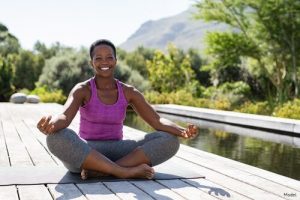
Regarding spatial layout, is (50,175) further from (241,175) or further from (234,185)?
(241,175)

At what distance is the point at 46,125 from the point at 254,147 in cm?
515

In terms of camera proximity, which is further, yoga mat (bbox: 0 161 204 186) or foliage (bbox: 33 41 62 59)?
foliage (bbox: 33 41 62 59)

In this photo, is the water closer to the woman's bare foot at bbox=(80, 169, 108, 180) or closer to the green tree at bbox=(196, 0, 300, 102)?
the woman's bare foot at bbox=(80, 169, 108, 180)

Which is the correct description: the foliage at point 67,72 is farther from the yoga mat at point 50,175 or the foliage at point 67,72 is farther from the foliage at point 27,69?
the yoga mat at point 50,175

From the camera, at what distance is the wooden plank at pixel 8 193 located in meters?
3.14

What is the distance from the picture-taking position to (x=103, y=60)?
3857 mm

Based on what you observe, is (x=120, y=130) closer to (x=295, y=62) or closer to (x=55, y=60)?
(x=295, y=62)

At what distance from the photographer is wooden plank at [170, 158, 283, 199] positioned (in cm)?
341

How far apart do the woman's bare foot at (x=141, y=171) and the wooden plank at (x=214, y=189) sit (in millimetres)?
274

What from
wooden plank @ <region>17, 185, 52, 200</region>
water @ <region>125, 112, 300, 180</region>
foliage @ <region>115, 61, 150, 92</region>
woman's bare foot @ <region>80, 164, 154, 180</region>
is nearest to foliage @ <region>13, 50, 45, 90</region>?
foliage @ <region>115, 61, 150, 92</region>

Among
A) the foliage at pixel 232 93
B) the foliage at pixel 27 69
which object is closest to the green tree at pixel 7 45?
the foliage at pixel 27 69

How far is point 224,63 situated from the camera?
19.5m

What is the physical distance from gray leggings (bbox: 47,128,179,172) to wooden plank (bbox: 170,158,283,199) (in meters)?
0.41

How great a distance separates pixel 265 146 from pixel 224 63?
11.5 m
